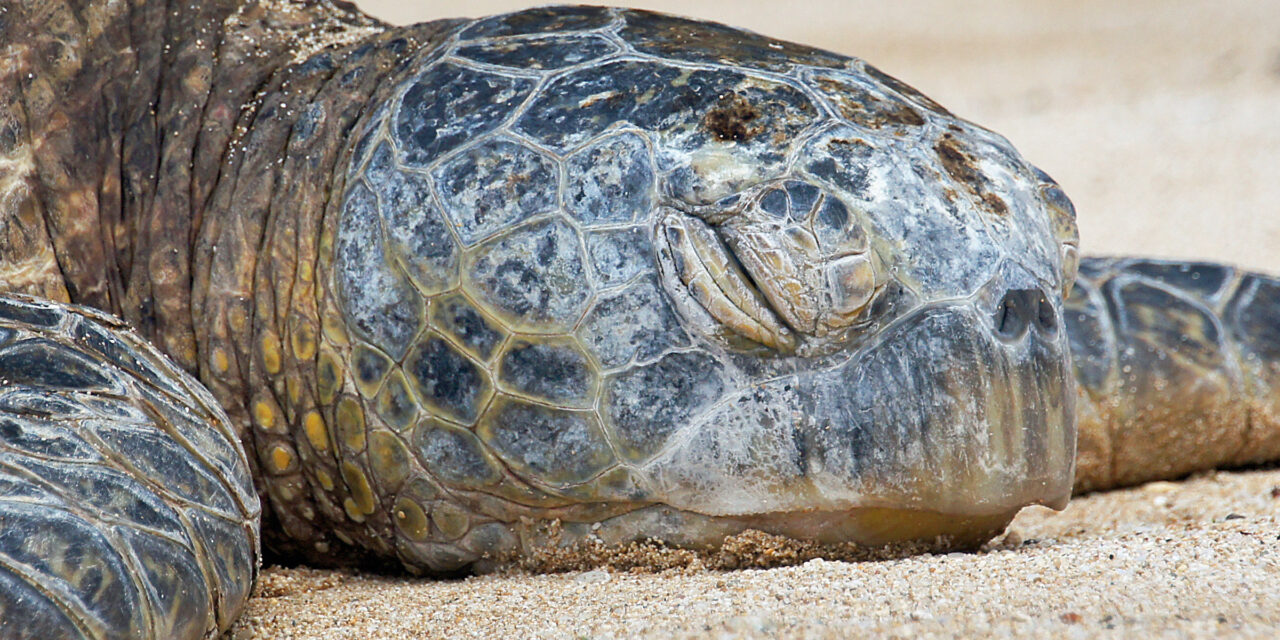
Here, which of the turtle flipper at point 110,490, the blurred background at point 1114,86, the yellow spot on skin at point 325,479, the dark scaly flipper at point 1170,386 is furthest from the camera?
the blurred background at point 1114,86

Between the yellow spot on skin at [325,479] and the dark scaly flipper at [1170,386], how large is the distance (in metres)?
1.68

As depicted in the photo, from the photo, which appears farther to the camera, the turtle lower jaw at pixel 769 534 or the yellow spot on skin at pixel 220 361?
the yellow spot on skin at pixel 220 361

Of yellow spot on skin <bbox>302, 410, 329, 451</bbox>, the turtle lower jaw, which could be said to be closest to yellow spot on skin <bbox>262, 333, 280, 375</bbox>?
yellow spot on skin <bbox>302, 410, 329, 451</bbox>

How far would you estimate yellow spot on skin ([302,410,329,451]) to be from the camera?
209 centimetres

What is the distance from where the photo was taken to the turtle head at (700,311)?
70.6 inches

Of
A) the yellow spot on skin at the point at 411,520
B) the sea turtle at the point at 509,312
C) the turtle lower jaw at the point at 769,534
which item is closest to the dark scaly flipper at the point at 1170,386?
the sea turtle at the point at 509,312

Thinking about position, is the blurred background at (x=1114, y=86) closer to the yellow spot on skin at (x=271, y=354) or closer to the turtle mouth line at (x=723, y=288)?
the turtle mouth line at (x=723, y=288)

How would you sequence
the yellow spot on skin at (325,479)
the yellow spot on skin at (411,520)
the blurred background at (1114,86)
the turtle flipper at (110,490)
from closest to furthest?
the turtle flipper at (110,490) < the yellow spot on skin at (411,520) < the yellow spot on skin at (325,479) < the blurred background at (1114,86)

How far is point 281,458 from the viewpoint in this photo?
7.12 ft

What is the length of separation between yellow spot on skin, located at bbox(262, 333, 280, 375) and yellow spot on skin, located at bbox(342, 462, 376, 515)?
8.8 inches

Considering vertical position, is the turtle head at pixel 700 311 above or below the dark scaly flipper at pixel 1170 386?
above

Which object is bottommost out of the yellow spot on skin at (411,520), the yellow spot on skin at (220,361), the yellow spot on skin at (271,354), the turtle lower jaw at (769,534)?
the yellow spot on skin at (411,520)

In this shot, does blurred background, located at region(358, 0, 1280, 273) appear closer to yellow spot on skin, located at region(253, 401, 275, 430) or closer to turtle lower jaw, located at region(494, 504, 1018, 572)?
turtle lower jaw, located at region(494, 504, 1018, 572)

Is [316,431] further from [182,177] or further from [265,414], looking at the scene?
[182,177]
